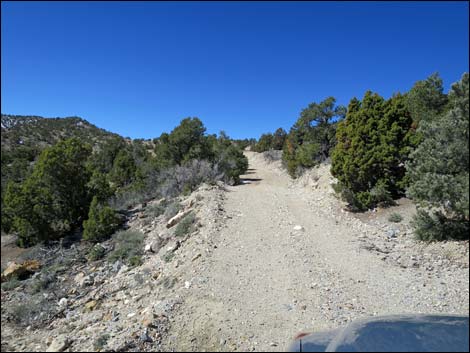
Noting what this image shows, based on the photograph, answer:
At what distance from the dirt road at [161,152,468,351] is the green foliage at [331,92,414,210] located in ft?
7.72

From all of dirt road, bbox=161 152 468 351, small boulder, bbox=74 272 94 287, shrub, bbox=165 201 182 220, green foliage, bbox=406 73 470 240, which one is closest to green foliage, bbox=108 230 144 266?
small boulder, bbox=74 272 94 287

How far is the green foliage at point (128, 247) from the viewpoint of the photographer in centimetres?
921

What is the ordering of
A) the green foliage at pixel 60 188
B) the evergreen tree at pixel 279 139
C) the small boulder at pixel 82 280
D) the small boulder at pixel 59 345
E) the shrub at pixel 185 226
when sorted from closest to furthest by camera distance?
the small boulder at pixel 59 345
the small boulder at pixel 82 280
the green foliage at pixel 60 188
the shrub at pixel 185 226
the evergreen tree at pixel 279 139

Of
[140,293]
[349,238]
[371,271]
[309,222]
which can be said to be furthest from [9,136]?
[309,222]

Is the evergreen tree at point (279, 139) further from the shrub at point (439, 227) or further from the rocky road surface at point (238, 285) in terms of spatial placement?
the shrub at point (439, 227)

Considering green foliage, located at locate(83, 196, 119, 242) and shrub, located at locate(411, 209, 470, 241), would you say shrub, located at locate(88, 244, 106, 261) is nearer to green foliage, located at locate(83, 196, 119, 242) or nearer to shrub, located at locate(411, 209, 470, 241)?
green foliage, located at locate(83, 196, 119, 242)

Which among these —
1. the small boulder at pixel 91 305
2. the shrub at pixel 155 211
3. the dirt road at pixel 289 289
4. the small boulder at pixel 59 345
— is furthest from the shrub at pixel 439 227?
the shrub at pixel 155 211

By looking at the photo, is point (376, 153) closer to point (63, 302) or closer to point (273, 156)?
point (63, 302)

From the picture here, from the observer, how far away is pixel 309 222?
10.7 metres

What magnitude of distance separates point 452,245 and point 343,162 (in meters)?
6.79

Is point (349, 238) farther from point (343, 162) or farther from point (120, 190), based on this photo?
point (120, 190)

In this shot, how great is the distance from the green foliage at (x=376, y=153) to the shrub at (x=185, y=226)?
6219 mm

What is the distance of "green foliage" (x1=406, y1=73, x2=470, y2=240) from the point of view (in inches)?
164

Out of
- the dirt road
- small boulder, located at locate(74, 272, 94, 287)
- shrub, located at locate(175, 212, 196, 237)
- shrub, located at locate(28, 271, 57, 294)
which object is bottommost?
small boulder, located at locate(74, 272, 94, 287)
